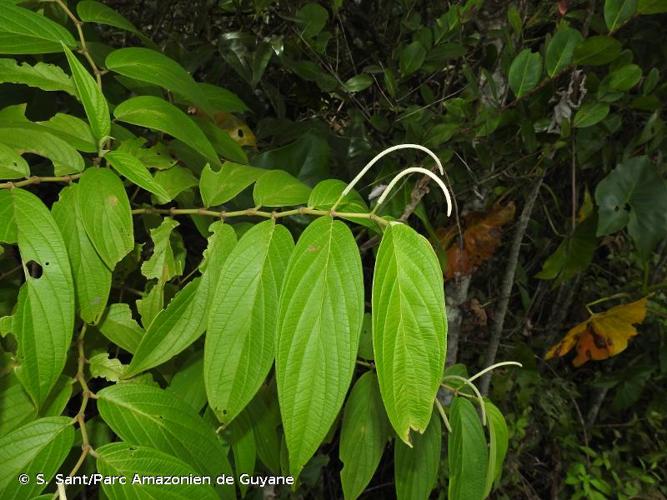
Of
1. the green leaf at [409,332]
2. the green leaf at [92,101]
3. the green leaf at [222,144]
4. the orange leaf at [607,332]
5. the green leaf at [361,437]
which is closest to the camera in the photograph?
the green leaf at [409,332]

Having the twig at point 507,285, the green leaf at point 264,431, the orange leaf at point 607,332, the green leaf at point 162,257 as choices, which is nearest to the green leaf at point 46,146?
the green leaf at point 162,257

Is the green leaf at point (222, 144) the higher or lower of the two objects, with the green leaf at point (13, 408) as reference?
higher

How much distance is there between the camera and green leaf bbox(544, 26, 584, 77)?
0.81 meters

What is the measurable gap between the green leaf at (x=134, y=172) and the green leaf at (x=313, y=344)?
0.55 feet

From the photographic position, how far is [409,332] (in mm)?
395

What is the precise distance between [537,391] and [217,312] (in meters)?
1.53

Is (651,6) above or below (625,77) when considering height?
above

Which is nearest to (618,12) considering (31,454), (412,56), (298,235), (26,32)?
(412,56)

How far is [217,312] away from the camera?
0.44 metres

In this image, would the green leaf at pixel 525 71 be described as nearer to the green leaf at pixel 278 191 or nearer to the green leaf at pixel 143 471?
the green leaf at pixel 278 191

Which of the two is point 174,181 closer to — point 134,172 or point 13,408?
point 134,172

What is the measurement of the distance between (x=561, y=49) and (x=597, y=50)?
0.17 ft

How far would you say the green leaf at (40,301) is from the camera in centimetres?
42

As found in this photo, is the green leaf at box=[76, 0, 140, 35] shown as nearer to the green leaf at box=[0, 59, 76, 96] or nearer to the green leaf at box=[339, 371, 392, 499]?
the green leaf at box=[0, 59, 76, 96]
